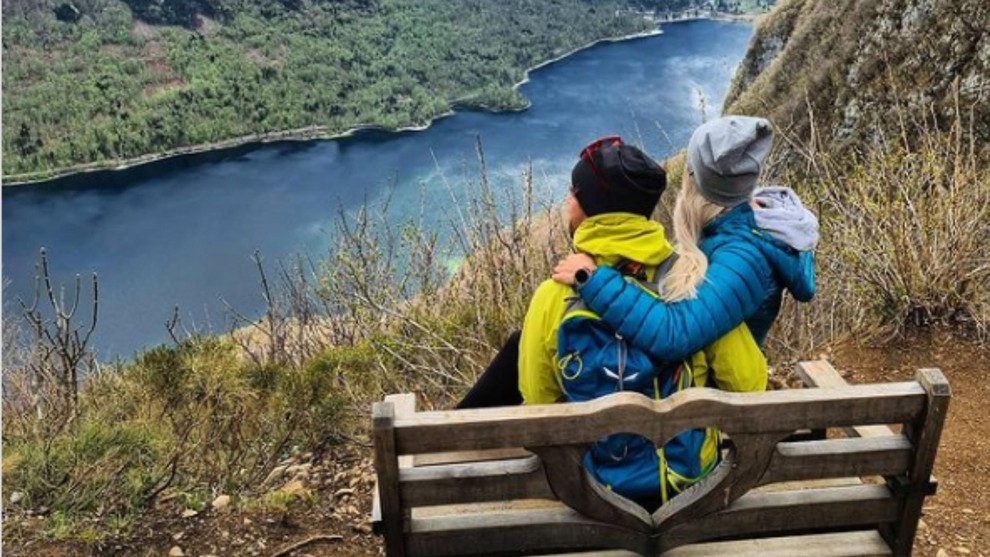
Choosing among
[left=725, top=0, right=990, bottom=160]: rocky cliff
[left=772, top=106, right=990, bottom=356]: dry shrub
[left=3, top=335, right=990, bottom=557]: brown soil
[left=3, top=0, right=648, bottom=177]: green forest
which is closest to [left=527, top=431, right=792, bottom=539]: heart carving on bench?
[left=3, top=335, right=990, bottom=557]: brown soil

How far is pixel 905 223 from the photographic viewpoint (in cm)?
420

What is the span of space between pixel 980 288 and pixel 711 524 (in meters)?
2.99

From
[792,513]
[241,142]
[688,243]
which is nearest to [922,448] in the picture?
[792,513]

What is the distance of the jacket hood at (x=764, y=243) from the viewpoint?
1992 mm

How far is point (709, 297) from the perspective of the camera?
186 centimetres

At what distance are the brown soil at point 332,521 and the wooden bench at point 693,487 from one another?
1.14 metres

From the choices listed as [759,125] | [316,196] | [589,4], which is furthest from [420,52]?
[759,125]

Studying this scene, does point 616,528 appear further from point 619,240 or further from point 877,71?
point 877,71

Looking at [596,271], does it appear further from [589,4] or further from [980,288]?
[589,4]

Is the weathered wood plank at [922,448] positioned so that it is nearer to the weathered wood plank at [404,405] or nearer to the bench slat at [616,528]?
the bench slat at [616,528]

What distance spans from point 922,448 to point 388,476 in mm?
1120

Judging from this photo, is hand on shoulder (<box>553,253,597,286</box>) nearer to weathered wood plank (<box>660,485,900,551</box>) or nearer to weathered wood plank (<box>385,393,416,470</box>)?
weathered wood plank (<box>385,393,416,470</box>)

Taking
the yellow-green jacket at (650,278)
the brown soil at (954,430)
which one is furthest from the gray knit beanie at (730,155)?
the brown soil at (954,430)

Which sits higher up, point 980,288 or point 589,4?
point 980,288
